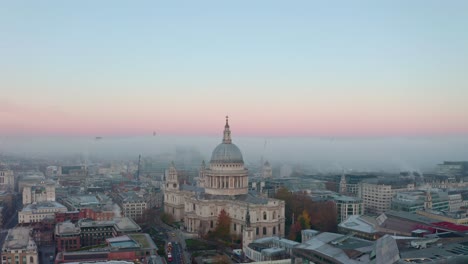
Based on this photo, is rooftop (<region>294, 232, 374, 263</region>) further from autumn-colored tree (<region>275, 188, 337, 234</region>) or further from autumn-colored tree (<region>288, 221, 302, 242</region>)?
autumn-colored tree (<region>275, 188, 337, 234</region>)

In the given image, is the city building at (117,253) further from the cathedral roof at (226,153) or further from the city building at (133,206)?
the city building at (133,206)

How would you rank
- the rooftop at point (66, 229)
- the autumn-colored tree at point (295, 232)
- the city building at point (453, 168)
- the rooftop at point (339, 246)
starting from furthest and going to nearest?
the city building at point (453, 168) < the autumn-colored tree at point (295, 232) < the rooftop at point (66, 229) < the rooftop at point (339, 246)

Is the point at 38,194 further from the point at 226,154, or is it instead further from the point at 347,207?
the point at 347,207

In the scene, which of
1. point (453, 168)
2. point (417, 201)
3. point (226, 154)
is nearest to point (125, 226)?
point (226, 154)

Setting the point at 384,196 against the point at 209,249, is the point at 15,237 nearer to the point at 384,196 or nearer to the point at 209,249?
the point at 209,249

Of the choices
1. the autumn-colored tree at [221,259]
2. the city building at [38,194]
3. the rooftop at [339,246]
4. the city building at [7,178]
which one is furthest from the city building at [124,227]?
the city building at [7,178]

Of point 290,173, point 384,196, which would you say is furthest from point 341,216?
point 290,173

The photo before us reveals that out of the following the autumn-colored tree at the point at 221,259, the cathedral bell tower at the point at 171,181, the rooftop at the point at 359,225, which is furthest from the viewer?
the cathedral bell tower at the point at 171,181
